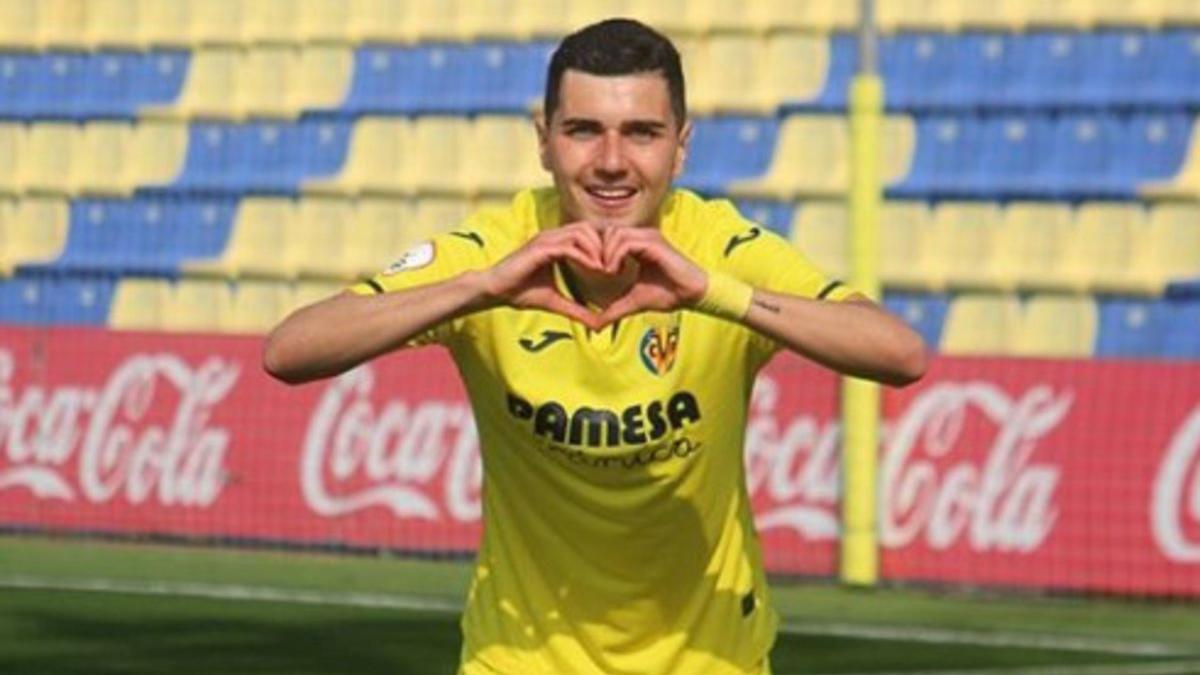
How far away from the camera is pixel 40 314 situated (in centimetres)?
2284

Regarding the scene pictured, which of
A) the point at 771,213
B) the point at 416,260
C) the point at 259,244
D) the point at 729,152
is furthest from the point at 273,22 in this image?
the point at 416,260

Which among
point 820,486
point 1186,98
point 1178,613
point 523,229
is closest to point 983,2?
point 1186,98

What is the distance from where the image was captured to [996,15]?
1942 centimetres

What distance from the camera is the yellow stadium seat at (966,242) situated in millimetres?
19016

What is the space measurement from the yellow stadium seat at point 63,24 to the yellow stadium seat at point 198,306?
2.19m

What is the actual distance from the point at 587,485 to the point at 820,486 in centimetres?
1152

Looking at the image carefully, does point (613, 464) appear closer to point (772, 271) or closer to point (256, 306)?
point (772, 271)

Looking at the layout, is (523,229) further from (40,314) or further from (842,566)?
(40,314)

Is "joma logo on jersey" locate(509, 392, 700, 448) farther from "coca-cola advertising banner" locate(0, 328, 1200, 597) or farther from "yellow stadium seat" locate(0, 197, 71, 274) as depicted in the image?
"yellow stadium seat" locate(0, 197, 71, 274)

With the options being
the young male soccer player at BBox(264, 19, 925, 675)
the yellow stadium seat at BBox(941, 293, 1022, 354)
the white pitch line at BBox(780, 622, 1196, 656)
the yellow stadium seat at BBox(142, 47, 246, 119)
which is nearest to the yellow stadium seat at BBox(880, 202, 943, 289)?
the yellow stadium seat at BBox(941, 293, 1022, 354)

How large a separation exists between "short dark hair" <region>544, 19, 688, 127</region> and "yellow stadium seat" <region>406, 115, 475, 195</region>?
15.8 metres

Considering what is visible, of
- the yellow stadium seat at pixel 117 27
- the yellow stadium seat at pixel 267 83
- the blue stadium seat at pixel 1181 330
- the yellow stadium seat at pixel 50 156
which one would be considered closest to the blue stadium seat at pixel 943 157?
the blue stadium seat at pixel 1181 330

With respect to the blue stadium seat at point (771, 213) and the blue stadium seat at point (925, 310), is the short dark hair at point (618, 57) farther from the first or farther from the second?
the blue stadium seat at point (771, 213)

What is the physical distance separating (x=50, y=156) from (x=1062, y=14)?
7.58 m
